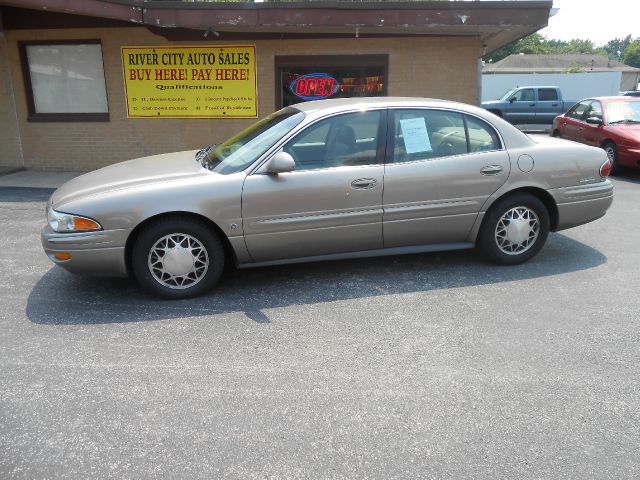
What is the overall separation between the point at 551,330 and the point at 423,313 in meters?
0.89

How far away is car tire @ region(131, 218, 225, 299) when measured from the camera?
4.09m

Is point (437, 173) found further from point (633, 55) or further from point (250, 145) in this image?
point (633, 55)

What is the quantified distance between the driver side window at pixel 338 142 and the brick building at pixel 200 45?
412 centimetres

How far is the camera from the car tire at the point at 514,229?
479 cm

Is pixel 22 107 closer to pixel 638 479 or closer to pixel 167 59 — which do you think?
pixel 167 59

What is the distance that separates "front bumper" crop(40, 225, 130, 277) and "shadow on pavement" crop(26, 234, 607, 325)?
31cm

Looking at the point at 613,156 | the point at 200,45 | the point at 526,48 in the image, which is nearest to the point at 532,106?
the point at 613,156

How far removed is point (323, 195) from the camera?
14.0 ft

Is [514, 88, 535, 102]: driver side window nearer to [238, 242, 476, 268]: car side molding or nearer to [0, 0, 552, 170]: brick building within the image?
[0, 0, 552, 170]: brick building

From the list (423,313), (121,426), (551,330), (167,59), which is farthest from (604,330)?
(167,59)

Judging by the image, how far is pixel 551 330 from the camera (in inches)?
144

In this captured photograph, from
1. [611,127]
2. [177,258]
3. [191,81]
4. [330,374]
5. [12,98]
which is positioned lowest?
[330,374]

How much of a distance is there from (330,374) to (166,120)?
7841 millimetres

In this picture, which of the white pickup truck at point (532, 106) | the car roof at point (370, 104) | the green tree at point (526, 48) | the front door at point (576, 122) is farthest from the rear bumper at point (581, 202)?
the green tree at point (526, 48)
